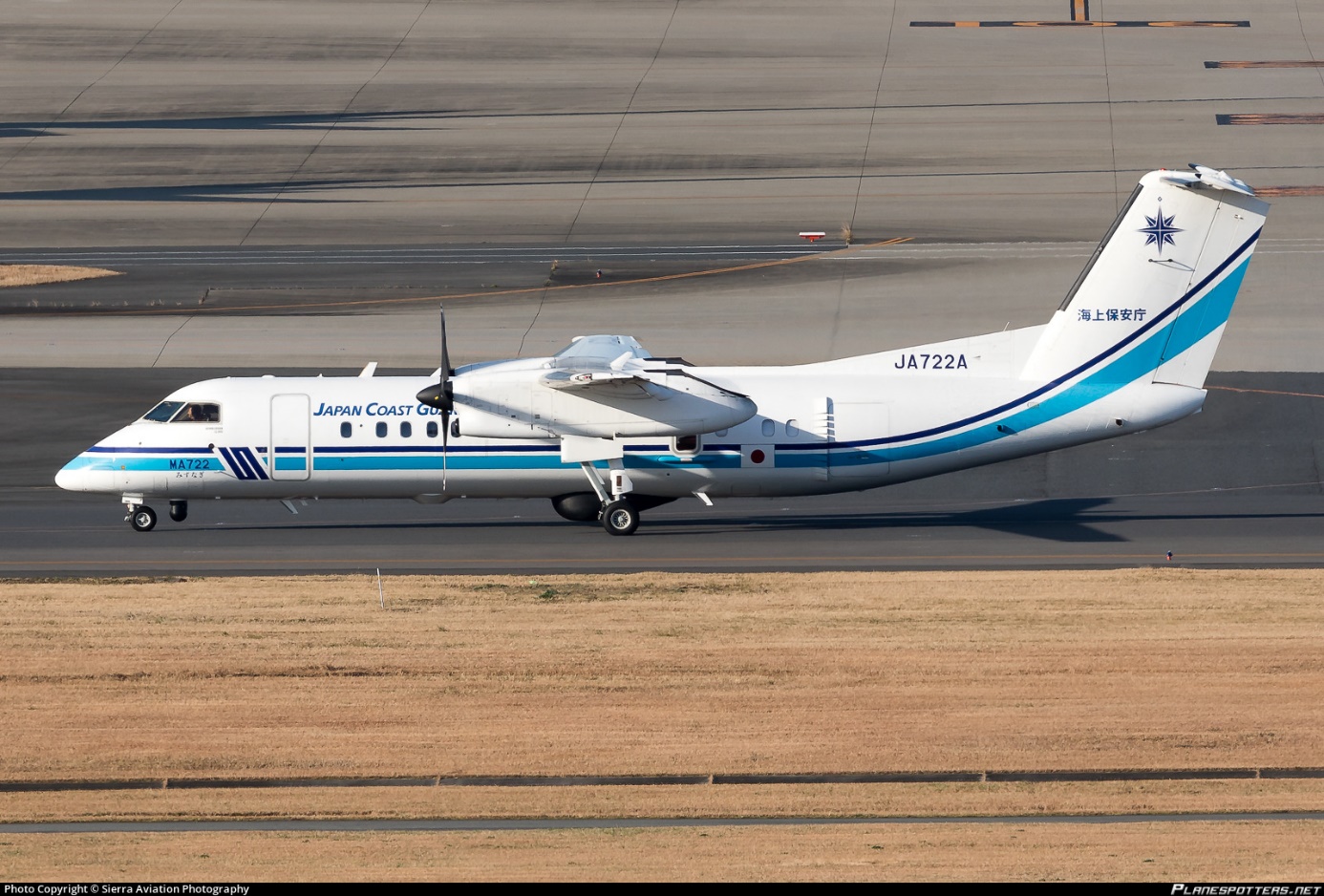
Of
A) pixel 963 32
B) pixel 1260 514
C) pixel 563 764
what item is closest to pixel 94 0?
pixel 963 32

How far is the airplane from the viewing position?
30156 millimetres

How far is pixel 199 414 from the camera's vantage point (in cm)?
3153

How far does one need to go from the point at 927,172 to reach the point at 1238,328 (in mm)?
16445

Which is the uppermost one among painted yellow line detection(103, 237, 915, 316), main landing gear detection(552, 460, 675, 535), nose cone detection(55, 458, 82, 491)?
painted yellow line detection(103, 237, 915, 316)

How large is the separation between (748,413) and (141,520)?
1201 cm

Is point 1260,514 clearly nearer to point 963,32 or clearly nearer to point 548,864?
point 548,864

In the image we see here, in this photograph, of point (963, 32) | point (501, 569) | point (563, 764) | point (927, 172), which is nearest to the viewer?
point (563, 764)

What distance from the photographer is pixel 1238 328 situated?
4394cm

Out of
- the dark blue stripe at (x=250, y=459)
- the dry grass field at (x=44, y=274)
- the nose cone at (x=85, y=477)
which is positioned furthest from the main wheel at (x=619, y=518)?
the dry grass field at (x=44, y=274)

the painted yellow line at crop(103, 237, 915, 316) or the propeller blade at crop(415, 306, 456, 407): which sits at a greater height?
the painted yellow line at crop(103, 237, 915, 316)

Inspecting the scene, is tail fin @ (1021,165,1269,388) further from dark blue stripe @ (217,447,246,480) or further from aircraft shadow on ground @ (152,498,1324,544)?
dark blue stripe @ (217,447,246,480)

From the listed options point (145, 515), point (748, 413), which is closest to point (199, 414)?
point (145, 515)

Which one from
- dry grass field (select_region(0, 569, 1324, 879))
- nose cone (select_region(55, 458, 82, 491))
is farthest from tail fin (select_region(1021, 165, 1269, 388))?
nose cone (select_region(55, 458, 82, 491))

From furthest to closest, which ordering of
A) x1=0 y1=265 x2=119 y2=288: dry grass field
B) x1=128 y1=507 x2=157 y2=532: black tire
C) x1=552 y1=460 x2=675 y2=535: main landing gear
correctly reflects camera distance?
x1=0 y1=265 x2=119 y2=288: dry grass field, x1=128 y1=507 x2=157 y2=532: black tire, x1=552 y1=460 x2=675 y2=535: main landing gear
